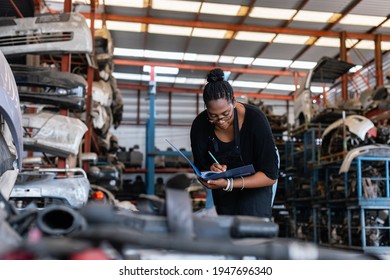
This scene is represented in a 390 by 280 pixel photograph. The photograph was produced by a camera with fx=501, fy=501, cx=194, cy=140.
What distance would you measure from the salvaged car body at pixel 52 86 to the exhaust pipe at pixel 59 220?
4.00 m

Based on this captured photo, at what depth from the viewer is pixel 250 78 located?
1859 centimetres

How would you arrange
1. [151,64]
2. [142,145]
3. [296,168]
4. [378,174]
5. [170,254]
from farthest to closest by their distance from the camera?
[142,145]
[151,64]
[296,168]
[378,174]
[170,254]

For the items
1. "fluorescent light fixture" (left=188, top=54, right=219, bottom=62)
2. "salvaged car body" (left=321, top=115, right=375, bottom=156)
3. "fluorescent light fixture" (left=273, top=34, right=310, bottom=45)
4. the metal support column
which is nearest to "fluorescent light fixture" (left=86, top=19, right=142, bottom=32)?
the metal support column

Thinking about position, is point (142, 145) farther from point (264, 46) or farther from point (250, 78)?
point (264, 46)

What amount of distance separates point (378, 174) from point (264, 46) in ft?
26.8

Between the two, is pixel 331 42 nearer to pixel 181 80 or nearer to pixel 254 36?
pixel 254 36

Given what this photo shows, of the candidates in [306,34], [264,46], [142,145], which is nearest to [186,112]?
[142,145]

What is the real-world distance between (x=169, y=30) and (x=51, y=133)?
9739 mm

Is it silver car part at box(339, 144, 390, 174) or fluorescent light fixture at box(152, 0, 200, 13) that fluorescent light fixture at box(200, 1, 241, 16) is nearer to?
fluorescent light fixture at box(152, 0, 200, 13)

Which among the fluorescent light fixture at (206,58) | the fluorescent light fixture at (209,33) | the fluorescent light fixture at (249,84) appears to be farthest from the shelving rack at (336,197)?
the fluorescent light fixture at (249,84)

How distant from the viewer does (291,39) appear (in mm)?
14562

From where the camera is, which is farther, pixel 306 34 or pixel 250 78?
pixel 250 78

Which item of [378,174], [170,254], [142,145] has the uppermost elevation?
[142,145]

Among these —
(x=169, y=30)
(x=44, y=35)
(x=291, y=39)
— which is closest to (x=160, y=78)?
(x=169, y=30)
